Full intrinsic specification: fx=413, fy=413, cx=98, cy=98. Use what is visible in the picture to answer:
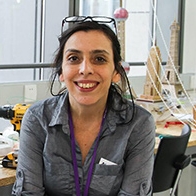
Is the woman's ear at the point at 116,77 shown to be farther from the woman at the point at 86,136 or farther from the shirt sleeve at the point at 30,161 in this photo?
the shirt sleeve at the point at 30,161

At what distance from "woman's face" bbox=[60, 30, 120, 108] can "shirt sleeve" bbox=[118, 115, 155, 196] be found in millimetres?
193

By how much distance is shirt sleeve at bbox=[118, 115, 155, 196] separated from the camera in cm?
145

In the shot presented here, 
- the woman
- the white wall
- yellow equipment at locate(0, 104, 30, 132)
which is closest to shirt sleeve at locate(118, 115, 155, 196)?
the woman

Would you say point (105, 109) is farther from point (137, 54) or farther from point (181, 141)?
point (137, 54)

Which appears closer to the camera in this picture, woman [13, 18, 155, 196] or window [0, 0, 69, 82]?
woman [13, 18, 155, 196]

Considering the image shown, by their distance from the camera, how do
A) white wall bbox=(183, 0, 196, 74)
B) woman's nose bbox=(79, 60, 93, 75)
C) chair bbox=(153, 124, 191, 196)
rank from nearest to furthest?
woman's nose bbox=(79, 60, 93, 75) < chair bbox=(153, 124, 191, 196) < white wall bbox=(183, 0, 196, 74)

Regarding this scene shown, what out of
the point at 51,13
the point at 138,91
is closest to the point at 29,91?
the point at 51,13

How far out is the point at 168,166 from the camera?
191cm

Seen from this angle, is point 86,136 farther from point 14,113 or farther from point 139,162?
point 14,113

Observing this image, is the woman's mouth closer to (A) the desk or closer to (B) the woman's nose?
(B) the woman's nose

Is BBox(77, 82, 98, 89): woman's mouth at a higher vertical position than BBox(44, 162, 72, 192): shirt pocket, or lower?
higher

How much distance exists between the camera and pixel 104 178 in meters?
1.45

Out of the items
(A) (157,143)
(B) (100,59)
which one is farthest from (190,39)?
(B) (100,59)

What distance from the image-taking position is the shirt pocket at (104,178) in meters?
1.44
